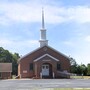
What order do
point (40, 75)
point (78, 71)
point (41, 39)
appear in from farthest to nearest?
point (78, 71), point (41, 39), point (40, 75)

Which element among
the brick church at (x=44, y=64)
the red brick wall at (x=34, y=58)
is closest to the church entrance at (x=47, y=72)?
the brick church at (x=44, y=64)

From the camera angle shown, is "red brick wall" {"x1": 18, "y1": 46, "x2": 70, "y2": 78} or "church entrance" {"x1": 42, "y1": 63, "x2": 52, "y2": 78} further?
"red brick wall" {"x1": 18, "y1": 46, "x2": 70, "y2": 78}

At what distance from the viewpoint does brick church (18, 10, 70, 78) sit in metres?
66.1

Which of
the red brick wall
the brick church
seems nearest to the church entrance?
the brick church

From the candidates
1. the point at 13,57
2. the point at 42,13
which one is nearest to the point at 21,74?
the point at 42,13

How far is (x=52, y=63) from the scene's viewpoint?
217 ft

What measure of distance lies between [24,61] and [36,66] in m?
2.90

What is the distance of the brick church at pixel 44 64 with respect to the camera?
66125 mm

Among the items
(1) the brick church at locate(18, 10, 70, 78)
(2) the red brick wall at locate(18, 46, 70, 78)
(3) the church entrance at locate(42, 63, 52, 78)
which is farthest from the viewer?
(2) the red brick wall at locate(18, 46, 70, 78)

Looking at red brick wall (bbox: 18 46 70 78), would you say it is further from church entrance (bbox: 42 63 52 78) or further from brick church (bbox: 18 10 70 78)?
church entrance (bbox: 42 63 52 78)

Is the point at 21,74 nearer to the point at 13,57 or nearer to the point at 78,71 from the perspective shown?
the point at 78,71

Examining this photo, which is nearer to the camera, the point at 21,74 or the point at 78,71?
the point at 21,74

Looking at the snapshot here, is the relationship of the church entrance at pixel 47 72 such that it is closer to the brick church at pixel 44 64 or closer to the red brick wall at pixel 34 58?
the brick church at pixel 44 64

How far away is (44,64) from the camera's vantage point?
221ft
